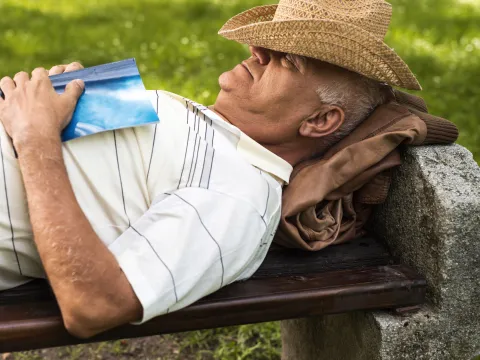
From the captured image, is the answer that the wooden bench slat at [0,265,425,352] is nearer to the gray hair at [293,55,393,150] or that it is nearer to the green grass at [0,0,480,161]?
the gray hair at [293,55,393,150]

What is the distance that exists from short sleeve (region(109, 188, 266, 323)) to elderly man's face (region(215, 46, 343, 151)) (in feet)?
1.56

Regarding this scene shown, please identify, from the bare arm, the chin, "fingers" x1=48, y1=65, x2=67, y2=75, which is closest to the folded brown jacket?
the chin

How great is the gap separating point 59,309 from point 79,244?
0.28 metres

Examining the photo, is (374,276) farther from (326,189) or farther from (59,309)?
(59,309)

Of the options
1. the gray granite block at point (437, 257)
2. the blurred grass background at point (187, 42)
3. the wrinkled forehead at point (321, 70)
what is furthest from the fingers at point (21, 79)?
the blurred grass background at point (187, 42)

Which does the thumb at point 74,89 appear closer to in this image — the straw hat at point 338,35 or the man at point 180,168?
the man at point 180,168

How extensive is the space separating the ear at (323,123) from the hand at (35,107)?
2.81 feet

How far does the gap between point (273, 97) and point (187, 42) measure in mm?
4192

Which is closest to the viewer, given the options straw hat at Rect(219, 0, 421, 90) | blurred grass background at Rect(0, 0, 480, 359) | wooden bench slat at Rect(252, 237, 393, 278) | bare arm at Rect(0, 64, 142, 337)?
bare arm at Rect(0, 64, 142, 337)

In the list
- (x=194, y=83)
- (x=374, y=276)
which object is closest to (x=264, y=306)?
(x=374, y=276)

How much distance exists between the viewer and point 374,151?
243cm

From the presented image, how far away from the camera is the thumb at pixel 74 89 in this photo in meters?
2.25

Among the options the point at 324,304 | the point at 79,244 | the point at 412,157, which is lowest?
the point at 324,304

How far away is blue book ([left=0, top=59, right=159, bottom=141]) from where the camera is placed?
221 cm
